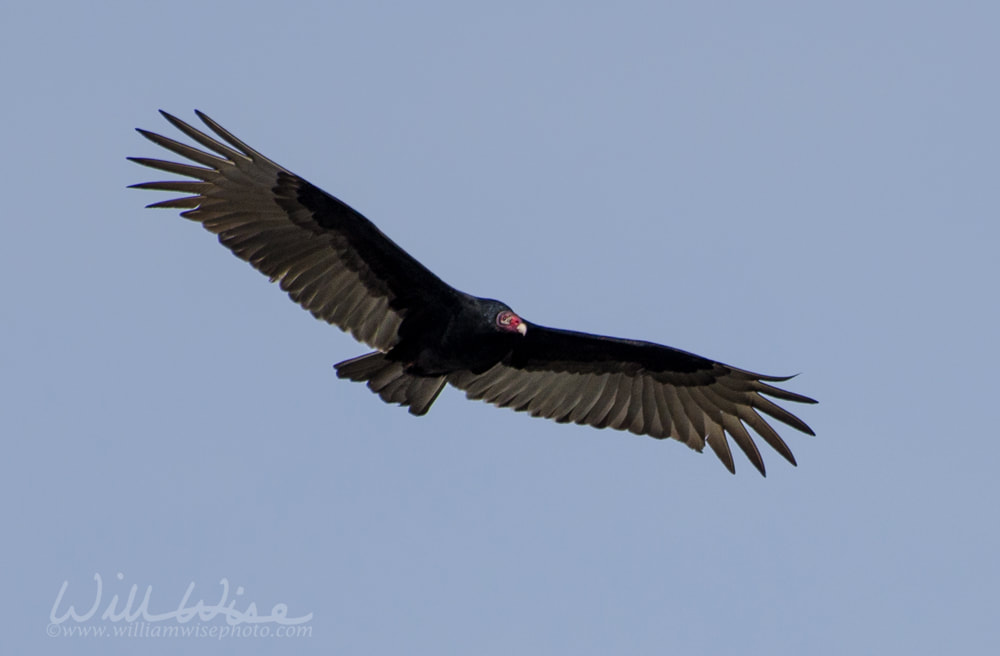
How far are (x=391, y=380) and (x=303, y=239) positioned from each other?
4.50 feet

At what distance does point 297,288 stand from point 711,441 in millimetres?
3874

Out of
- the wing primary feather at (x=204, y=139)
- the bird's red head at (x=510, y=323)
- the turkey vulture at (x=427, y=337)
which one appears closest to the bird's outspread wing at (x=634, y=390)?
the turkey vulture at (x=427, y=337)

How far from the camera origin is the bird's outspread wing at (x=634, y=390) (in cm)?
1252

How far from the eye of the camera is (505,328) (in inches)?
452

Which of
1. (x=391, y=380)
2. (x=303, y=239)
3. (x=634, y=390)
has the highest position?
(x=303, y=239)

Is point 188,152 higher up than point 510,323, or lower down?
higher up

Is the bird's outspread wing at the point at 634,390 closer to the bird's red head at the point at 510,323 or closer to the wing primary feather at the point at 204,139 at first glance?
the bird's red head at the point at 510,323

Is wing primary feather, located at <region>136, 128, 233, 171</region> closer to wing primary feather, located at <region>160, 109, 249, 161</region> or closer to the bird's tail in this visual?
wing primary feather, located at <region>160, 109, 249, 161</region>

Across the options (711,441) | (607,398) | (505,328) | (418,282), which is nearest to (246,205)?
(418,282)

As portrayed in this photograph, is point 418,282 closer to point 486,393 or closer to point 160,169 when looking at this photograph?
point 486,393

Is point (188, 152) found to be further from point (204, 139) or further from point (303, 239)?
point (303, 239)

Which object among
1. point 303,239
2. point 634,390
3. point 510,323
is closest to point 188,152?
point 303,239

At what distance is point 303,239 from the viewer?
464 inches

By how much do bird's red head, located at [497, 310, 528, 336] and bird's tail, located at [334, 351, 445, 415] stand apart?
91 centimetres
